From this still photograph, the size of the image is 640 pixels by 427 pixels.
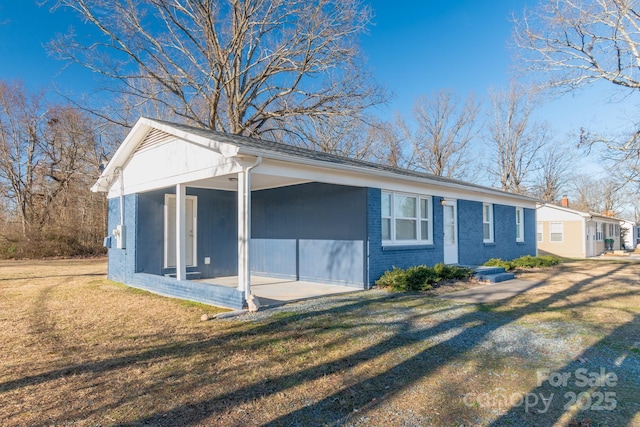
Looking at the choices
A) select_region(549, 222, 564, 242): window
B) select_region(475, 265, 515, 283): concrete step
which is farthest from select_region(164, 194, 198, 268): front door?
select_region(549, 222, 564, 242): window

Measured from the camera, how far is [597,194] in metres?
46.7

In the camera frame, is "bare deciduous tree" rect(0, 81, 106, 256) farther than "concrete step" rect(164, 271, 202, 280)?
Yes

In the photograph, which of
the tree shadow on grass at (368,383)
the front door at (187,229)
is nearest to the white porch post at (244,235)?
the tree shadow on grass at (368,383)

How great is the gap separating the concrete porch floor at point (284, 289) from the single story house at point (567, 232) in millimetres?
19847

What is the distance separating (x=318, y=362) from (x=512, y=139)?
34.5 metres

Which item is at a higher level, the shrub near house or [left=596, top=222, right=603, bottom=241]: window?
[left=596, top=222, right=603, bottom=241]: window

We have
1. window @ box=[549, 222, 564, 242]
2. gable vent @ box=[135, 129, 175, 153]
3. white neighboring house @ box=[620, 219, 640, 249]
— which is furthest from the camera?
white neighboring house @ box=[620, 219, 640, 249]

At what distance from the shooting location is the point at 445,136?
3359 centimetres

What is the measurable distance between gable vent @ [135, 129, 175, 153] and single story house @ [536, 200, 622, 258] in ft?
75.9

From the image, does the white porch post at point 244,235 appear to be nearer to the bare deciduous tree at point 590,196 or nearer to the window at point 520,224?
the window at point 520,224

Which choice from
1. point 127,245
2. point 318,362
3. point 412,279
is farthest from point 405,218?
point 127,245

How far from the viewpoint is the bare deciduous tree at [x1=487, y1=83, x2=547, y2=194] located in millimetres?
33062

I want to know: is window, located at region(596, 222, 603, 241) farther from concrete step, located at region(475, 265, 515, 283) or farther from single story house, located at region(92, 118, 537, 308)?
concrete step, located at region(475, 265, 515, 283)

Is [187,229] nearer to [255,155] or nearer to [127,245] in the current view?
[127,245]
